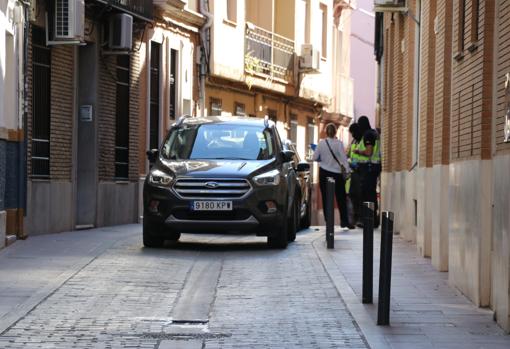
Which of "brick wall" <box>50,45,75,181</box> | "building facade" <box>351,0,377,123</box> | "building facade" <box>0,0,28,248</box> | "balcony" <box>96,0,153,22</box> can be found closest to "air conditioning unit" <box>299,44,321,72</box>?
"balcony" <box>96,0,153,22</box>

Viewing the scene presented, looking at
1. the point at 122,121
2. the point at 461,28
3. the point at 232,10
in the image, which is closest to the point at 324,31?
the point at 232,10

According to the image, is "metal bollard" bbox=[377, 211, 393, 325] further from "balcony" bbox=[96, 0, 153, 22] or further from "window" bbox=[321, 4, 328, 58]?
"window" bbox=[321, 4, 328, 58]

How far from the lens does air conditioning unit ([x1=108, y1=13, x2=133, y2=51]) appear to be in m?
24.4

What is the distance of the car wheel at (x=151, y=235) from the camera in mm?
17969

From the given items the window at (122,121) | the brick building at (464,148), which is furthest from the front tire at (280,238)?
the window at (122,121)

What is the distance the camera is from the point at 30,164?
2052 cm

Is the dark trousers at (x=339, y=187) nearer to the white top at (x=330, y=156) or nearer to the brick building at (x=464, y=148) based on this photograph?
the white top at (x=330, y=156)

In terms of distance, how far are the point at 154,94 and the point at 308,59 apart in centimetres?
1346

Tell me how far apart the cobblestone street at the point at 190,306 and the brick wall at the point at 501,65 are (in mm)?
2025

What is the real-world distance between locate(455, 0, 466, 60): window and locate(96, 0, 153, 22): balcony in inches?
424

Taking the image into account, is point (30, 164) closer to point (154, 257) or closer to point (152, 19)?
point (154, 257)

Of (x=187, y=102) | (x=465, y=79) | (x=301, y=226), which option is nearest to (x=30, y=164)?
(x=301, y=226)

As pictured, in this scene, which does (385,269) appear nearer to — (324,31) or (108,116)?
(108,116)

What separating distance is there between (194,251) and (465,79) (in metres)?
5.51
